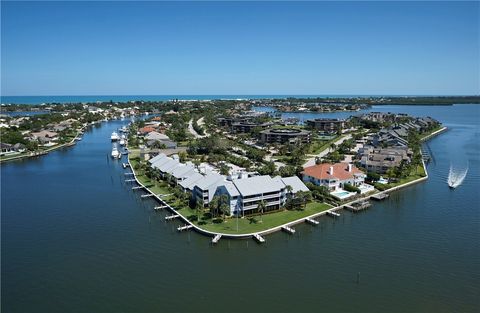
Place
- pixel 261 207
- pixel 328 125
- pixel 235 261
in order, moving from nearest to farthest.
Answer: pixel 235 261, pixel 261 207, pixel 328 125

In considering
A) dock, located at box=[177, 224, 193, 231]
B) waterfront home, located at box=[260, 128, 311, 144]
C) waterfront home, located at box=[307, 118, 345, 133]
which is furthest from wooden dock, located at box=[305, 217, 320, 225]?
waterfront home, located at box=[307, 118, 345, 133]

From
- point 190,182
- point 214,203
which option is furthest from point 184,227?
point 190,182

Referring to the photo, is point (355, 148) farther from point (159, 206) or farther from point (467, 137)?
point (159, 206)

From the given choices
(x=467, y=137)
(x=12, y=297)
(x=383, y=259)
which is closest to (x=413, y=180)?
(x=383, y=259)

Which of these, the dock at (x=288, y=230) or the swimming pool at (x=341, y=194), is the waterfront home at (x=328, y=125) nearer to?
the swimming pool at (x=341, y=194)

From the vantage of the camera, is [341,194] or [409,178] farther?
[409,178]

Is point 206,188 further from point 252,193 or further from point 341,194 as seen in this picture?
point 341,194
